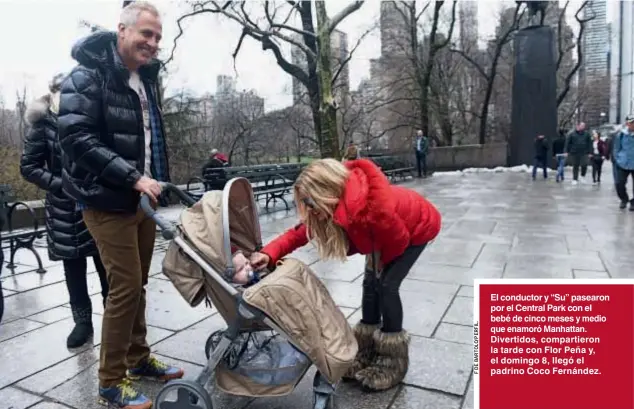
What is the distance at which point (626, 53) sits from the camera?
41.3m

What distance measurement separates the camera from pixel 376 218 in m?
2.43

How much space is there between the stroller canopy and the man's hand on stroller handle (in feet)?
0.53

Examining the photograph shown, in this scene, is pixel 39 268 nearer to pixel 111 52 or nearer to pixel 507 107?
pixel 111 52

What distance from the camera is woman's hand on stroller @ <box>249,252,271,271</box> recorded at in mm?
2576

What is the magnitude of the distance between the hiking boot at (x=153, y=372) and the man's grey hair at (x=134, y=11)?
186 centimetres

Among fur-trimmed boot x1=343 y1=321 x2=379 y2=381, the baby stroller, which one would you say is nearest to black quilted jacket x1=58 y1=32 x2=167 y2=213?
the baby stroller

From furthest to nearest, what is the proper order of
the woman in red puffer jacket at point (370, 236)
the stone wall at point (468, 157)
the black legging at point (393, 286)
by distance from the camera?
1. the stone wall at point (468, 157)
2. the black legging at point (393, 286)
3. the woman in red puffer jacket at point (370, 236)

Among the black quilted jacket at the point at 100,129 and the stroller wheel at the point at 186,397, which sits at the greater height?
the black quilted jacket at the point at 100,129

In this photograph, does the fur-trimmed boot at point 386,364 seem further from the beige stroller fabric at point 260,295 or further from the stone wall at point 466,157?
the stone wall at point 466,157

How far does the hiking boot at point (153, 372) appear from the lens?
2.99 meters

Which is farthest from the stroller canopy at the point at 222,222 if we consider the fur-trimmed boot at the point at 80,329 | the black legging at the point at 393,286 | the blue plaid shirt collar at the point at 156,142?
the fur-trimmed boot at the point at 80,329

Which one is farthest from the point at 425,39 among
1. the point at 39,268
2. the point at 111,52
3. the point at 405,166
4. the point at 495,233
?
the point at 111,52

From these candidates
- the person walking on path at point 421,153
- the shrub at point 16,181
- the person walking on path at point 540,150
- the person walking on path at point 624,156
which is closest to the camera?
the person walking on path at point 624,156

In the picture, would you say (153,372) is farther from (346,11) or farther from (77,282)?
(346,11)
